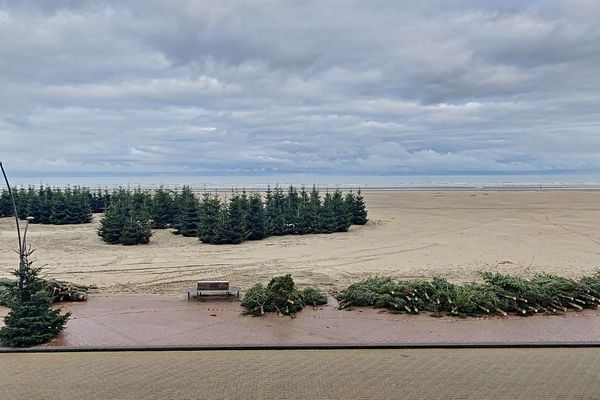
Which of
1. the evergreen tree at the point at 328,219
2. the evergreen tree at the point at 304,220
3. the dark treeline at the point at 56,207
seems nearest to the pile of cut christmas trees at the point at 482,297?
the evergreen tree at the point at 304,220

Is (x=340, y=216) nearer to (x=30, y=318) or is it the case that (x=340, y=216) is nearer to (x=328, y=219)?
(x=328, y=219)

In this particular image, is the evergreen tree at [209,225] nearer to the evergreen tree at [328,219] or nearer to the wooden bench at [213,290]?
the evergreen tree at [328,219]

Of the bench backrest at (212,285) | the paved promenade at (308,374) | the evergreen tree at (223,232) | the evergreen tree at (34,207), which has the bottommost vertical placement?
the paved promenade at (308,374)

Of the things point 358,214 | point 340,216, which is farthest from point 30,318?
point 358,214

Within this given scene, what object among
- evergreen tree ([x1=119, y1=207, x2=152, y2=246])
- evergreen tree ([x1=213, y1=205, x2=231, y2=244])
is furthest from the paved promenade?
evergreen tree ([x1=119, y1=207, x2=152, y2=246])

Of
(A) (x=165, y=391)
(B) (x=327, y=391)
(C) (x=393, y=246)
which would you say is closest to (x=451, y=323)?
(B) (x=327, y=391)

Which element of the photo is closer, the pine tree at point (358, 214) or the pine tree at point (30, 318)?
the pine tree at point (30, 318)

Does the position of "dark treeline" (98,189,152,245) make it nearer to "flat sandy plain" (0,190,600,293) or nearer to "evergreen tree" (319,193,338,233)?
"flat sandy plain" (0,190,600,293)
